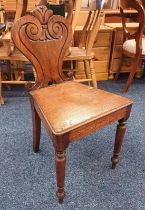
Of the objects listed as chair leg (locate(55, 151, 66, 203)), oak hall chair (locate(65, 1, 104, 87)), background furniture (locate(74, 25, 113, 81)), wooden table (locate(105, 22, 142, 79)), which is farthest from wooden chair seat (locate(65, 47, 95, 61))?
chair leg (locate(55, 151, 66, 203))

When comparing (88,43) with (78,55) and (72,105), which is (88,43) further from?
(72,105)

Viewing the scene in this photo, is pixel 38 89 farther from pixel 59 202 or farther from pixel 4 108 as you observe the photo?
pixel 4 108

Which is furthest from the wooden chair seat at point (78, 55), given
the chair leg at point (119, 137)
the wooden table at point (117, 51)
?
the chair leg at point (119, 137)

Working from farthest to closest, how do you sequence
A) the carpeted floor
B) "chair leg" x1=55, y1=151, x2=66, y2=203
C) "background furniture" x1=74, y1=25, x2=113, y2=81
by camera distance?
1. "background furniture" x1=74, y1=25, x2=113, y2=81
2. the carpeted floor
3. "chair leg" x1=55, y1=151, x2=66, y2=203

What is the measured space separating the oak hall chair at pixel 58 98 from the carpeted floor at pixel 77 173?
0.09 metres

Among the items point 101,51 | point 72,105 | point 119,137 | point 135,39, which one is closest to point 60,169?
point 72,105

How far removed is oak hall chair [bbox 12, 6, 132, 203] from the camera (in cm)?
98

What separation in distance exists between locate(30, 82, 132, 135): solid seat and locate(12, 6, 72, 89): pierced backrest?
0.32 ft

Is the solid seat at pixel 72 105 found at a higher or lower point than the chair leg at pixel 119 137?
higher

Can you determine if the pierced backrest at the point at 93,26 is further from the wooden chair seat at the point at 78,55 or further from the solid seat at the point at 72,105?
the solid seat at the point at 72,105

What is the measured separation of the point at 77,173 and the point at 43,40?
0.80 metres

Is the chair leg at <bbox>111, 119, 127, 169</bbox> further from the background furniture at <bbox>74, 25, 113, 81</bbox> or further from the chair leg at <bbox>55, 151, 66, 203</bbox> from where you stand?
the background furniture at <bbox>74, 25, 113, 81</bbox>

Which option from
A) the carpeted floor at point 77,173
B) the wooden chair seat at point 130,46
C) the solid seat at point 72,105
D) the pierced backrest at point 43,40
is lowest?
the carpeted floor at point 77,173

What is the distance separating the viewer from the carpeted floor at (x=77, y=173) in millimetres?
1146
